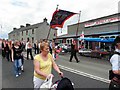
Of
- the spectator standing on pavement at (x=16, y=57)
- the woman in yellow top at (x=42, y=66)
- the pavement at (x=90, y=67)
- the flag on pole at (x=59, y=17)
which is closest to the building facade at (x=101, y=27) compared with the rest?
the flag on pole at (x=59, y=17)

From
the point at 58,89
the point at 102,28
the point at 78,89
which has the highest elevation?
the point at 102,28

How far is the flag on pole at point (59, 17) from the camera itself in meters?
20.3

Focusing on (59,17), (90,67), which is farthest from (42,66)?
(59,17)

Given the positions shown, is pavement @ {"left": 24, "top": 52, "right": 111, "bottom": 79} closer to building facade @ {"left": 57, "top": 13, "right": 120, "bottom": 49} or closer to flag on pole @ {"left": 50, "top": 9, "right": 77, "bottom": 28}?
flag on pole @ {"left": 50, "top": 9, "right": 77, "bottom": 28}

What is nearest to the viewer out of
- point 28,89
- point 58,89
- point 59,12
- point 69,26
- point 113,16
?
point 58,89

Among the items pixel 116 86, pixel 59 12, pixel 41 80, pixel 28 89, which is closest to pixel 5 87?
pixel 28 89

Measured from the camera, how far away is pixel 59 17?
21.1 m

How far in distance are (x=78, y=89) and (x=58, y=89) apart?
11.4 feet

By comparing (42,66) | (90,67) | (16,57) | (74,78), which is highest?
(42,66)

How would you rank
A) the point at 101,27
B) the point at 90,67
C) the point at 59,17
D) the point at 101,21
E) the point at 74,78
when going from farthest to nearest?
the point at 101,21, the point at 101,27, the point at 59,17, the point at 90,67, the point at 74,78

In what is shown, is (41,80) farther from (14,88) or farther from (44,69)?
(14,88)

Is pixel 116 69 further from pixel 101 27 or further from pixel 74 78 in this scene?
pixel 101 27

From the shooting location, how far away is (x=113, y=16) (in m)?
33.9

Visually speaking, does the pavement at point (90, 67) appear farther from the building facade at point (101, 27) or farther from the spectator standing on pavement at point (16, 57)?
the building facade at point (101, 27)
